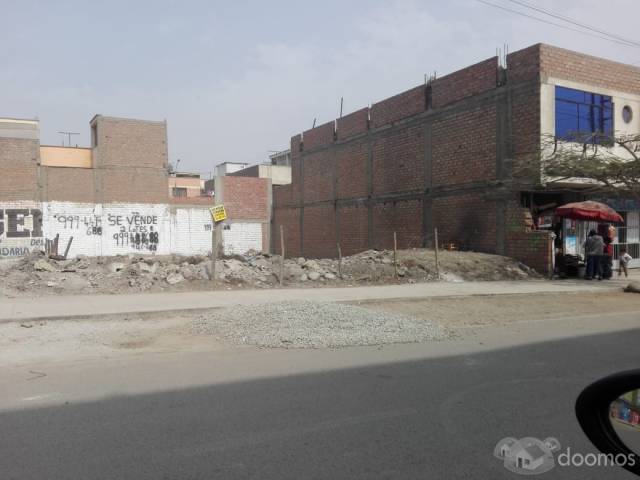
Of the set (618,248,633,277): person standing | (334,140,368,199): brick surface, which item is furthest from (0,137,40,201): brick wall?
(618,248,633,277): person standing

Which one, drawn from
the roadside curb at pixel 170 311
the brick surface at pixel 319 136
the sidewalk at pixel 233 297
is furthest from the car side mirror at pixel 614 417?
the brick surface at pixel 319 136

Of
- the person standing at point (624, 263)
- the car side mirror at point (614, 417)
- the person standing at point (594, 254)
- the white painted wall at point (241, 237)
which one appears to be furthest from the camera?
the white painted wall at point (241, 237)

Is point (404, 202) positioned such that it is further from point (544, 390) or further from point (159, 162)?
point (544, 390)

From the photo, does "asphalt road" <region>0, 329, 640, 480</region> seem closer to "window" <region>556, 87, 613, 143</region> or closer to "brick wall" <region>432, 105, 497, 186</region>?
"window" <region>556, 87, 613, 143</region>

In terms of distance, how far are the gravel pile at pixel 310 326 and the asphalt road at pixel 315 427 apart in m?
1.86

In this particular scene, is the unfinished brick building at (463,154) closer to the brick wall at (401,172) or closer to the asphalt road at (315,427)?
the brick wall at (401,172)

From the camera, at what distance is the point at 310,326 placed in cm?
921

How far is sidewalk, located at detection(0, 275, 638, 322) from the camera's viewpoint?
11078 mm

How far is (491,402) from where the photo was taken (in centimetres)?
535

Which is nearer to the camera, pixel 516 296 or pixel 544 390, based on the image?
pixel 544 390

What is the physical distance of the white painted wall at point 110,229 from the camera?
90.9 feet

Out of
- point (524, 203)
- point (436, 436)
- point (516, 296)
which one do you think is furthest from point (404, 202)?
point (436, 436)

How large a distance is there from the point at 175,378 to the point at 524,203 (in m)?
16.1

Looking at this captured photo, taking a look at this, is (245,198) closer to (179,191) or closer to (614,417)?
(179,191)
